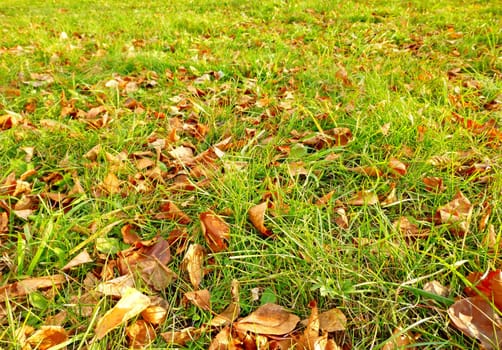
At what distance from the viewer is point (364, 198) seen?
133cm

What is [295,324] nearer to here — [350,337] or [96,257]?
[350,337]

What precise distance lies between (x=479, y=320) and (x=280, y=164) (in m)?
0.93

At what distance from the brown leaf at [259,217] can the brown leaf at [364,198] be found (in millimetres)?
362

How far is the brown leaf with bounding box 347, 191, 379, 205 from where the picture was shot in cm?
133

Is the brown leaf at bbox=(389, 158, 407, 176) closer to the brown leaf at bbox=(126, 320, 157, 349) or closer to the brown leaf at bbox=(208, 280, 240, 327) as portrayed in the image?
the brown leaf at bbox=(208, 280, 240, 327)

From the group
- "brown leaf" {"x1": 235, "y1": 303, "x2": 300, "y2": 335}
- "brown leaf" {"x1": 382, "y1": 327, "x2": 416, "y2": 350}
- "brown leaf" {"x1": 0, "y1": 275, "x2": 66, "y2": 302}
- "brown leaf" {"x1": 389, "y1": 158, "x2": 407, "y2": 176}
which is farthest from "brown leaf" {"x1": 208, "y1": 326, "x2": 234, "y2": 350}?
"brown leaf" {"x1": 389, "y1": 158, "x2": 407, "y2": 176}

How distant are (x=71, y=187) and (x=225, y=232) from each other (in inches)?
31.5

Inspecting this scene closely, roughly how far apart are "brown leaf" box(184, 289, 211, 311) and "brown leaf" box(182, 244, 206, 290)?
0.14 ft

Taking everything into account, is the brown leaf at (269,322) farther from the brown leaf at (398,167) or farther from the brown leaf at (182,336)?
the brown leaf at (398,167)

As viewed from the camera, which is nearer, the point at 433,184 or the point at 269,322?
the point at 269,322

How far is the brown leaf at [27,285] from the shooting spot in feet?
3.51

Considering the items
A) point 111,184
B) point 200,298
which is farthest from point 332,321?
point 111,184

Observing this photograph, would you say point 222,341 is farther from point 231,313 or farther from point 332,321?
point 332,321

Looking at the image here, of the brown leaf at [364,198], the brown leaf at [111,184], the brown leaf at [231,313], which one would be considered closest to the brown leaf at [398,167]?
the brown leaf at [364,198]
